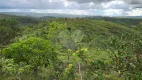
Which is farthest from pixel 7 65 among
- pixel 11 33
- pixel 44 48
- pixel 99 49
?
pixel 99 49

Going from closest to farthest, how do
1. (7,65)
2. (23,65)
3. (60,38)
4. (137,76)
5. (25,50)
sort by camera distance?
(137,76) → (7,65) → (23,65) → (25,50) → (60,38)

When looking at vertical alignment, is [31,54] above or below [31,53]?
below

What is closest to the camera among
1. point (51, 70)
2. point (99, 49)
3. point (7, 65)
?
point (7, 65)

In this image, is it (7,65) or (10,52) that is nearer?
(7,65)

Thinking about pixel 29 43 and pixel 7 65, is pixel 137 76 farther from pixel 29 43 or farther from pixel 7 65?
pixel 29 43

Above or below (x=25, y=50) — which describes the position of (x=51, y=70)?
below

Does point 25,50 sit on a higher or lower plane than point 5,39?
higher

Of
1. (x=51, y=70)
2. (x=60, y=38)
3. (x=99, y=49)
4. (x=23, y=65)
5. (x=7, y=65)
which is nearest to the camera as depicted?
(x=7, y=65)

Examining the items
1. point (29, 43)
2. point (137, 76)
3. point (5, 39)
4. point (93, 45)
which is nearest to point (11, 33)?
point (5, 39)

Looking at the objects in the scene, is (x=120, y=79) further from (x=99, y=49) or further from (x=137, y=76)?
(x=99, y=49)
